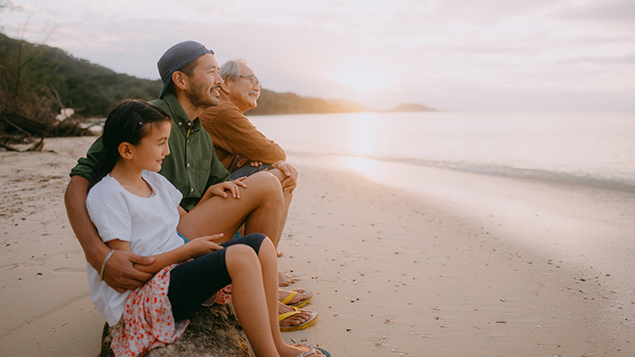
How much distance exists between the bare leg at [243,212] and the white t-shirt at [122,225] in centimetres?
25

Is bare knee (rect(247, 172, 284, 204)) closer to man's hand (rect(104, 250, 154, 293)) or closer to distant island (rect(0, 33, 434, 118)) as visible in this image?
man's hand (rect(104, 250, 154, 293))

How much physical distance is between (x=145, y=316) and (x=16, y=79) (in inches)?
615

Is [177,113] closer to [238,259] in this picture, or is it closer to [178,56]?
[178,56]

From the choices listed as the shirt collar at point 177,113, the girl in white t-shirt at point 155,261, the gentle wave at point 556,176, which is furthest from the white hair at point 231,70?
the gentle wave at point 556,176

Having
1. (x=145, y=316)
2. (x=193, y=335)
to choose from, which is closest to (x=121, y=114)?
(x=145, y=316)

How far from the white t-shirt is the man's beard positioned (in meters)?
0.74

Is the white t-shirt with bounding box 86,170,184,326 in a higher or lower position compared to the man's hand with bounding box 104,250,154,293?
higher

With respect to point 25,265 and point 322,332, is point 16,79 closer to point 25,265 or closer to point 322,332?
point 25,265

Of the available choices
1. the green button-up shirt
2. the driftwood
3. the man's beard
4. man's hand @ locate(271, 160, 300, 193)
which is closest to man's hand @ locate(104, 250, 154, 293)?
the green button-up shirt

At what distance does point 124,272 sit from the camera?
163 centimetres

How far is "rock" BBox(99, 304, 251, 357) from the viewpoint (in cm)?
171

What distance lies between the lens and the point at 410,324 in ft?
8.55

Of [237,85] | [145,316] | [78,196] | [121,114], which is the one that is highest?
[237,85]

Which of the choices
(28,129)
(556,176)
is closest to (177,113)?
(556,176)
